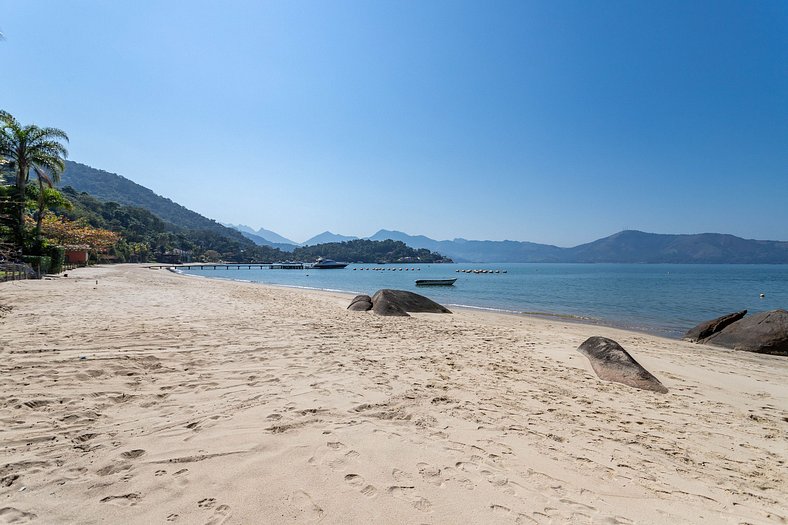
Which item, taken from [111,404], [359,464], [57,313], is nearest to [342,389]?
[359,464]

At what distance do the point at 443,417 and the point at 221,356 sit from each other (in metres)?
4.34

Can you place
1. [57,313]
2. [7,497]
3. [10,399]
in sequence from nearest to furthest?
[7,497] < [10,399] < [57,313]

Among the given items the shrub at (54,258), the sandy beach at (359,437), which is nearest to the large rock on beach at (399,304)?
the sandy beach at (359,437)

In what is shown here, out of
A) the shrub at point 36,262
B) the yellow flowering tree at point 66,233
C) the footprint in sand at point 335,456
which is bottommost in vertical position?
the footprint in sand at point 335,456

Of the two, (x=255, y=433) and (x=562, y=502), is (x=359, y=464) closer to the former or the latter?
(x=255, y=433)

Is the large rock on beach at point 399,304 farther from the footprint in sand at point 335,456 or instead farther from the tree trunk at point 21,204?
the tree trunk at point 21,204

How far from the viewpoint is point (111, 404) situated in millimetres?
4234

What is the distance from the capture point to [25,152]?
3112 cm

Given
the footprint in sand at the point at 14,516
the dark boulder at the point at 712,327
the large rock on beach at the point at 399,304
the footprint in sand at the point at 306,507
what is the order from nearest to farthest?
1. the footprint in sand at the point at 14,516
2. the footprint in sand at the point at 306,507
3. the dark boulder at the point at 712,327
4. the large rock on beach at the point at 399,304

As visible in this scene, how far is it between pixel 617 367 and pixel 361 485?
596cm

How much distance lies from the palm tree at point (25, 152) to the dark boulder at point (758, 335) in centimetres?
4146

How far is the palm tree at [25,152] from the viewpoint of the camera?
29.2m

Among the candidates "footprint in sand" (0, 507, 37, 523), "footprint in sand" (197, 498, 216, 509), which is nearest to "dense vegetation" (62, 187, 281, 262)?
"footprint in sand" (0, 507, 37, 523)

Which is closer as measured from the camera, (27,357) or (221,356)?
(27,357)
